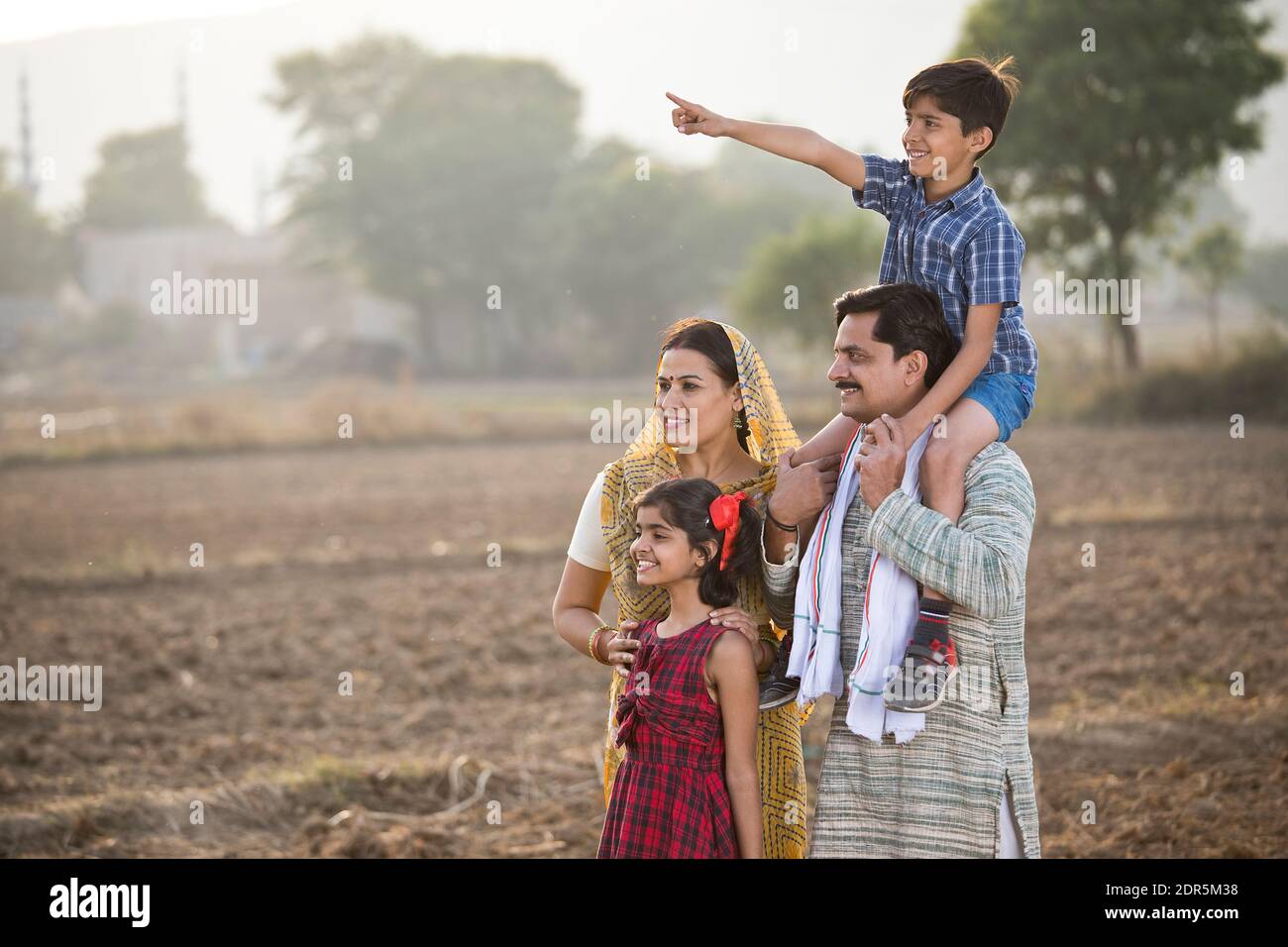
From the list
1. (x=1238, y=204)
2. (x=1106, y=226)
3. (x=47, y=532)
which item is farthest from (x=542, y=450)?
(x=1238, y=204)

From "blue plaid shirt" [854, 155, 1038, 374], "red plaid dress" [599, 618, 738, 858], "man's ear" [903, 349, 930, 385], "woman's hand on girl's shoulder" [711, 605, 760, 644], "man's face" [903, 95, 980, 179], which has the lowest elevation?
"red plaid dress" [599, 618, 738, 858]

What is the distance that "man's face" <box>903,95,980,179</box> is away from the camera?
Answer: 316cm

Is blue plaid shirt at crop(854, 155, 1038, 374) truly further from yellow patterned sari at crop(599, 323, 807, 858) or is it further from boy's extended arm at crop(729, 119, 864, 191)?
yellow patterned sari at crop(599, 323, 807, 858)

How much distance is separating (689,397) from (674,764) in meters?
0.86

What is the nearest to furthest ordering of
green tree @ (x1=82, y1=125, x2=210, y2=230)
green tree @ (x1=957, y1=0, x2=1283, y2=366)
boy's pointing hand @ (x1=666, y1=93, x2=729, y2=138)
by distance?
boy's pointing hand @ (x1=666, y1=93, x2=729, y2=138)
green tree @ (x1=957, y1=0, x2=1283, y2=366)
green tree @ (x1=82, y1=125, x2=210, y2=230)

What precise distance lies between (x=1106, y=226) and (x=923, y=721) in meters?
25.6

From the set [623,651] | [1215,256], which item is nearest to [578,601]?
[623,651]

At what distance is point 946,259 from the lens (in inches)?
122

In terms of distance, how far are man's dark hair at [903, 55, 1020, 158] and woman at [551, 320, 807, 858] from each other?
2.52 feet

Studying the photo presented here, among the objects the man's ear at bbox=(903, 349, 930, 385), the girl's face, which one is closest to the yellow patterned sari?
the girl's face

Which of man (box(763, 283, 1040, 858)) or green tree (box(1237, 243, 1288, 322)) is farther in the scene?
green tree (box(1237, 243, 1288, 322))

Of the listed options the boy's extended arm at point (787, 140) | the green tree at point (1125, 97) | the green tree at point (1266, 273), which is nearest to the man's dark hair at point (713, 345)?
the boy's extended arm at point (787, 140)

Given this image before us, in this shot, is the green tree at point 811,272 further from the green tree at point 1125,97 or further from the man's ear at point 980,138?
the man's ear at point 980,138

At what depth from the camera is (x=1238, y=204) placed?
10775 cm
